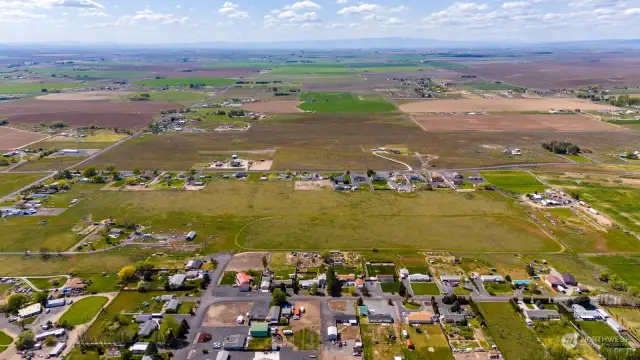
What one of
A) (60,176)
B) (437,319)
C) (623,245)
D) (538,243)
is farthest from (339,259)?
(60,176)

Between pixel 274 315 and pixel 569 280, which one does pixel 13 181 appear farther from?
pixel 569 280

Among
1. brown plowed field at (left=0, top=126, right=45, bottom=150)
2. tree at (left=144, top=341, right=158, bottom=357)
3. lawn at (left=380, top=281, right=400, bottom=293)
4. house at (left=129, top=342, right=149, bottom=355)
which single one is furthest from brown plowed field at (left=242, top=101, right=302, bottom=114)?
tree at (left=144, top=341, right=158, bottom=357)

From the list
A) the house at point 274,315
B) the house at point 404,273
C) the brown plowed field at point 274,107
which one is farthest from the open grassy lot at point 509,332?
the brown plowed field at point 274,107

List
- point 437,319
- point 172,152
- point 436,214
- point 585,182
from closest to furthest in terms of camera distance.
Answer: point 437,319, point 436,214, point 585,182, point 172,152

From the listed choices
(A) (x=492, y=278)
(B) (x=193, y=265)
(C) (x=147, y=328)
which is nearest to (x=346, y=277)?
(A) (x=492, y=278)

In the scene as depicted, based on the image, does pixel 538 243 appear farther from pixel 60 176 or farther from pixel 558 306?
pixel 60 176

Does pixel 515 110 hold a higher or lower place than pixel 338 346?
higher
